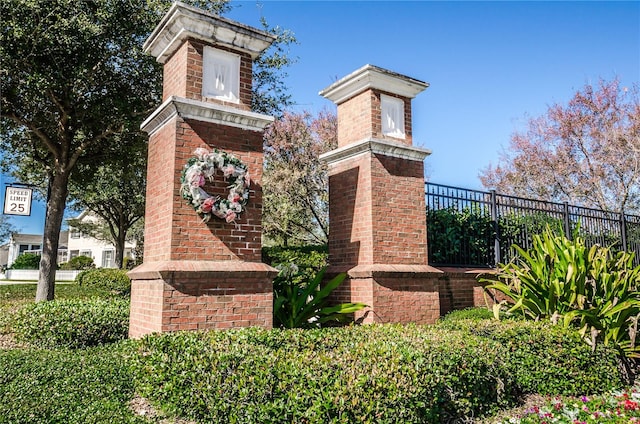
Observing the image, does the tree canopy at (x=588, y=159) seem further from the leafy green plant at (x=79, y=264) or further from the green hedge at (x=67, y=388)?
the leafy green plant at (x=79, y=264)

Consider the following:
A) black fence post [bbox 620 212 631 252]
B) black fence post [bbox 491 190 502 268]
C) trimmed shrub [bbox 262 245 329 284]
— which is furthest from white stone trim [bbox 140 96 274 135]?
black fence post [bbox 620 212 631 252]

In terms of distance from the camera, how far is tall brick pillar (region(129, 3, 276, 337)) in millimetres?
5613

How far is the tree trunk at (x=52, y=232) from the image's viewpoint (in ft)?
38.9

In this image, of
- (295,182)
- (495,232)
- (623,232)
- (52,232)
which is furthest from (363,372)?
(295,182)

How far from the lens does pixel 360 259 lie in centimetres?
750

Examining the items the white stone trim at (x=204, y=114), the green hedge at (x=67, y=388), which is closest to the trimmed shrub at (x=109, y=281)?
the green hedge at (x=67, y=388)

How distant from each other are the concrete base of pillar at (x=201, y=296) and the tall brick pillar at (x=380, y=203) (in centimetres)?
183

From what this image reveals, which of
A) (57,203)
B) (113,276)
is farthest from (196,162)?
(113,276)

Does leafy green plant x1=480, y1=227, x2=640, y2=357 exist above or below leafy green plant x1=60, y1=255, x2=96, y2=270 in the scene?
below

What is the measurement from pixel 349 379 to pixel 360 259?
399cm

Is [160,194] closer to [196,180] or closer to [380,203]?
[196,180]

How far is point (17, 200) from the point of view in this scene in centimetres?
955

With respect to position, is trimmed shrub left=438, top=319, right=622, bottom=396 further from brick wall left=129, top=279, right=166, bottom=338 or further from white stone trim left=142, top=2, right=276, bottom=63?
white stone trim left=142, top=2, right=276, bottom=63

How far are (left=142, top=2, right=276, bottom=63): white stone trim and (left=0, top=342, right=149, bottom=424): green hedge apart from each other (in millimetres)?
3826
